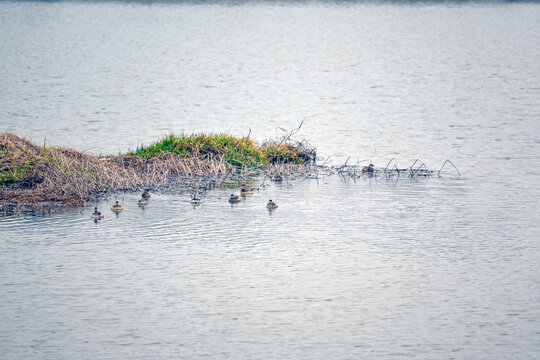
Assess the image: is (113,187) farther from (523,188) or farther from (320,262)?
(523,188)

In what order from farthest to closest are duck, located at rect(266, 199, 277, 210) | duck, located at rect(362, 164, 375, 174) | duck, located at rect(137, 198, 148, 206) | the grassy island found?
1. duck, located at rect(362, 164, 375, 174)
2. the grassy island
3. duck, located at rect(137, 198, 148, 206)
4. duck, located at rect(266, 199, 277, 210)

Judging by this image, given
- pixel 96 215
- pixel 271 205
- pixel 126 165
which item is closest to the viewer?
pixel 96 215

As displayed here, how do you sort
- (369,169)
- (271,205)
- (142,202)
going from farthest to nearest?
(369,169), (142,202), (271,205)

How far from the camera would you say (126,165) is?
2784cm

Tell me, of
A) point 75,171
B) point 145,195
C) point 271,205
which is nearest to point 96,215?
point 145,195

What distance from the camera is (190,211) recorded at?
2466 cm

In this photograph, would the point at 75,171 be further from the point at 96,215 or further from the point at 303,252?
the point at 303,252

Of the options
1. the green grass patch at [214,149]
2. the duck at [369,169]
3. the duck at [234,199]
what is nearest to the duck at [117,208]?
the duck at [234,199]

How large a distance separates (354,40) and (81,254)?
10294cm

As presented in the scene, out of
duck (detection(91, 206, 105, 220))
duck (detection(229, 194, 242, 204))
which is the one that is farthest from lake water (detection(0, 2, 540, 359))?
duck (detection(229, 194, 242, 204))

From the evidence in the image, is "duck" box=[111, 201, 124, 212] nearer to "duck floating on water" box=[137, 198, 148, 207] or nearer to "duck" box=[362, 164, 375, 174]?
"duck floating on water" box=[137, 198, 148, 207]

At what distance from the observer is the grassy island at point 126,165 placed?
25328 mm

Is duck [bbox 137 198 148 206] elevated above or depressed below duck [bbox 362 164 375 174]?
below

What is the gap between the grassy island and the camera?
83.1 feet
